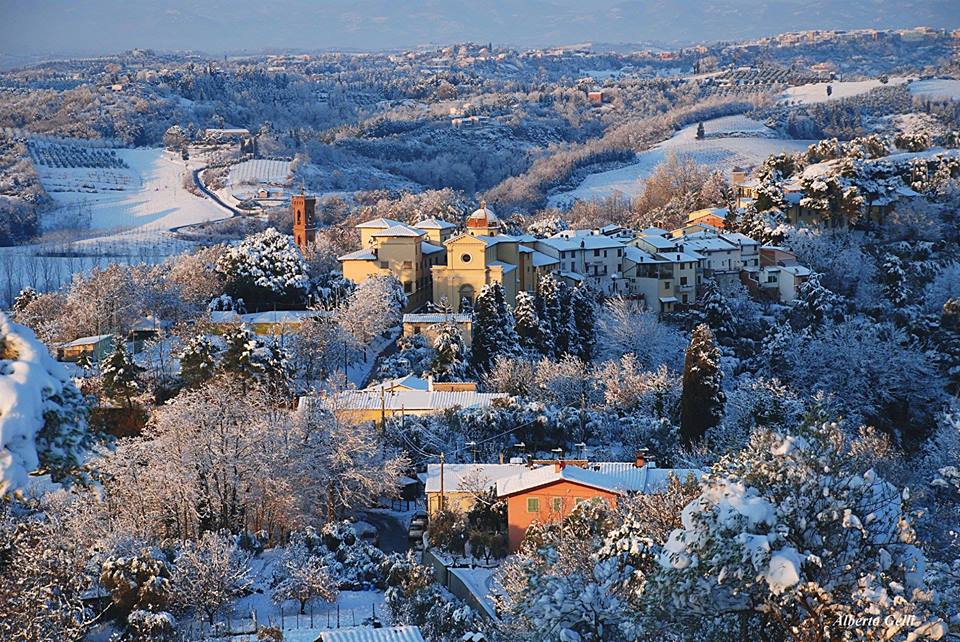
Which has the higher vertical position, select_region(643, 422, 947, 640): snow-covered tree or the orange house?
select_region(643, 422, 947, 640): snow-covered tree

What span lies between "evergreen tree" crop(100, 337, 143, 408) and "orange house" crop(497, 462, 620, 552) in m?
8.10

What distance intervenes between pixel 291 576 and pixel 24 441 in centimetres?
1180

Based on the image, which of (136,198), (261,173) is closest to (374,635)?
(136,198)

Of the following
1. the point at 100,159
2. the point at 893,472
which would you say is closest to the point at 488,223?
the point at 893,472

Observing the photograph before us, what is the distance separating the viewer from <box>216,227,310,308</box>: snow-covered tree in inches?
1268

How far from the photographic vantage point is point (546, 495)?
2008cm

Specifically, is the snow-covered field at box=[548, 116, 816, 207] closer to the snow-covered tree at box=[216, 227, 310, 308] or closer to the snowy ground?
the snowy ground

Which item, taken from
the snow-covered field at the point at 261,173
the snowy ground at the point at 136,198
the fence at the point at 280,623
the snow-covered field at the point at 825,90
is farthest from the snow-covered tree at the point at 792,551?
the snow-covered field at the point at 825,90

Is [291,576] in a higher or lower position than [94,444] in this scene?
lower

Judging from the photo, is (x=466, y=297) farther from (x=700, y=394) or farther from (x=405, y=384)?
(x=700, y=394)

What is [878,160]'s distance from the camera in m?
42.5

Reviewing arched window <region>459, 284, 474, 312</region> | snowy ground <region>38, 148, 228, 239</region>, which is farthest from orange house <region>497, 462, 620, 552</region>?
snowy ground <region>38, 148, 228, 239</region>

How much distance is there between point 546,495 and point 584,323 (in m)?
11.5

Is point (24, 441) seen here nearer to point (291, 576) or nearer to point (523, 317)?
point (291, 576)
